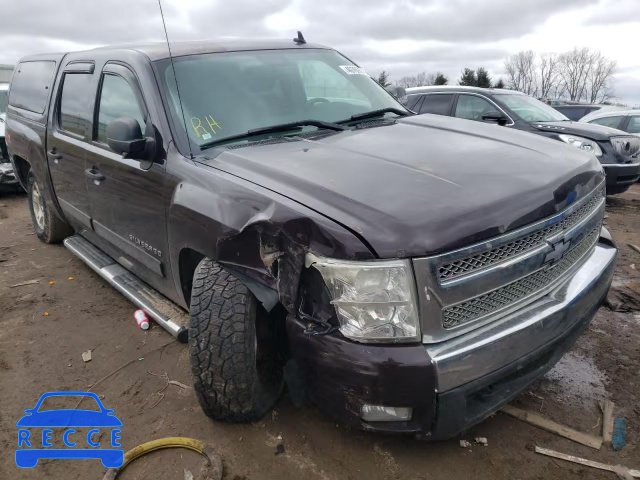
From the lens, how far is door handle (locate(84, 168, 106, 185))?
346 centimetres

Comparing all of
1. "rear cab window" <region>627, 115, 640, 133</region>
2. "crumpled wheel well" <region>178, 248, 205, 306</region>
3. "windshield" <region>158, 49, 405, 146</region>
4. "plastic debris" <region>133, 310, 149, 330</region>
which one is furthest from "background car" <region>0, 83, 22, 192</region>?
A: "rear cab window" <region>627, 115, 640, 133</region>

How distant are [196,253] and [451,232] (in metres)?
1.44

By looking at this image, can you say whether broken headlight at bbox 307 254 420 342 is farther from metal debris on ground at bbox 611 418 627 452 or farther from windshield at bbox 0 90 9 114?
windshield at bbox 0 90 9 114

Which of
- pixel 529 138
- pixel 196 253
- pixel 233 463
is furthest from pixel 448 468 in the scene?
pixel 529 138

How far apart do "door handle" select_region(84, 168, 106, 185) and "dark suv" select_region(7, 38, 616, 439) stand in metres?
0.01

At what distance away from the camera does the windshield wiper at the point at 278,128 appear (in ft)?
9.01

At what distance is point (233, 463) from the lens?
92.7 inches

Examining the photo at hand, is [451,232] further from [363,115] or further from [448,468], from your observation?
[363,115]

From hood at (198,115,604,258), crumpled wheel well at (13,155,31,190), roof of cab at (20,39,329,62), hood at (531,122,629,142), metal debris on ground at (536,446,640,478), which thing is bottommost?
metal debris on ground at (536,446,640,478)

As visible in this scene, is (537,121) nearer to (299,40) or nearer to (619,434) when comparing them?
(299,40)

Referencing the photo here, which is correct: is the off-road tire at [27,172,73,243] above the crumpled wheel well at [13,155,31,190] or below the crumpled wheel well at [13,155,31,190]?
below

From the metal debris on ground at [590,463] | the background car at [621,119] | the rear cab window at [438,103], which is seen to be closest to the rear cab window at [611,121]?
the background car at [621,119]

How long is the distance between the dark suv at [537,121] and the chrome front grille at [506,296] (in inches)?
190

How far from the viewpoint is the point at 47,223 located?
215 inches
